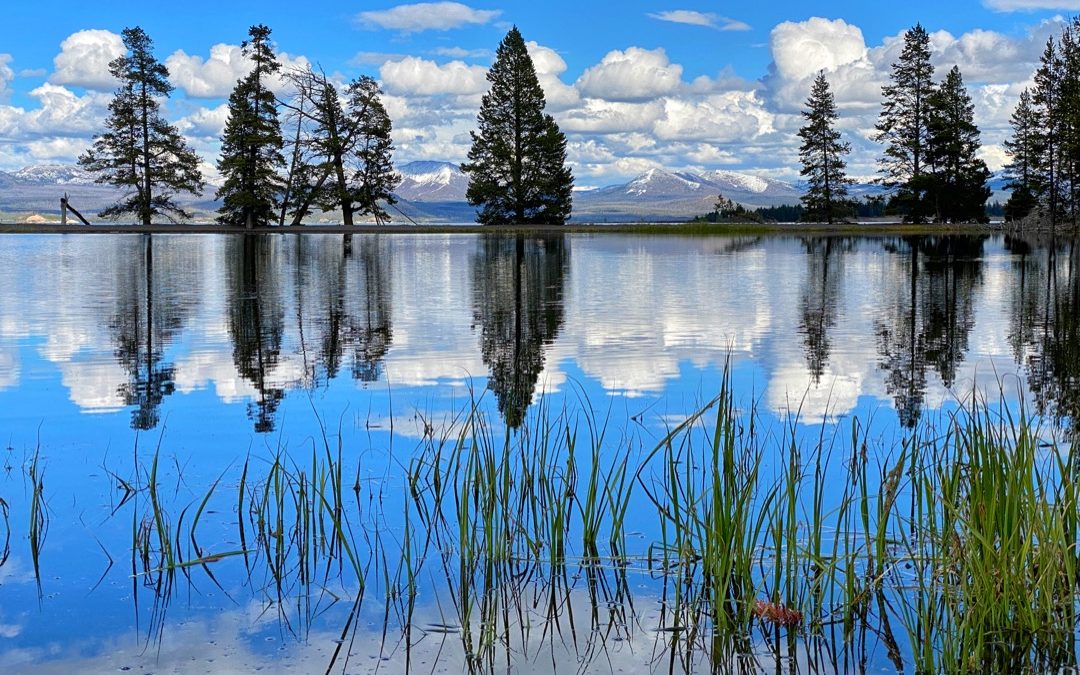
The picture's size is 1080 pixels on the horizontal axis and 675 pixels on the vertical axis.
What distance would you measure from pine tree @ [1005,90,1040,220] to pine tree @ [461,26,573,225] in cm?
2412

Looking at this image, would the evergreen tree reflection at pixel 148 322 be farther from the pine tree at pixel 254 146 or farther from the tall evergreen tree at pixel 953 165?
the tall evergreen tree at pixel 953 165

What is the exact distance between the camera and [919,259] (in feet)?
104

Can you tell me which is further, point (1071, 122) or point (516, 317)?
point (1071, 122)

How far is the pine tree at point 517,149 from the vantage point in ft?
198

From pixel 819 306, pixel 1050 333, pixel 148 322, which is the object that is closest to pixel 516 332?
pixel 148 322

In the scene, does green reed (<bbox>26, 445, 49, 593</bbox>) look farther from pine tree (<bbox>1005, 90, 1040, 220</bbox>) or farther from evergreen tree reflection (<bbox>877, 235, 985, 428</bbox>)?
pine tree (<bbox>1005, 90, 1040, 220</bbox>)

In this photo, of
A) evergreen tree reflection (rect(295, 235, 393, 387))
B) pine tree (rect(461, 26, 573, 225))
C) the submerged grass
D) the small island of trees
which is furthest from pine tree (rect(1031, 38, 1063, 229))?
the submerged grass

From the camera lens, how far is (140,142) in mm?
57031

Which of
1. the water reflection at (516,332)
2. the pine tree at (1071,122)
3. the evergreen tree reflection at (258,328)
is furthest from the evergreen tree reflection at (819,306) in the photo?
the pine tree at (1071,122)

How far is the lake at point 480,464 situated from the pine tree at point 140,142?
1458 inches

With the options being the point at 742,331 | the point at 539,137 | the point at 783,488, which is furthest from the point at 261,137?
the point at 783,488

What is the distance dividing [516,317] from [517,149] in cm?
4544

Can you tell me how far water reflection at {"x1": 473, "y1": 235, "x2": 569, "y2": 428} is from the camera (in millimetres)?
10578

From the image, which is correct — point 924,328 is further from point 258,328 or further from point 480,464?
point 480,464
